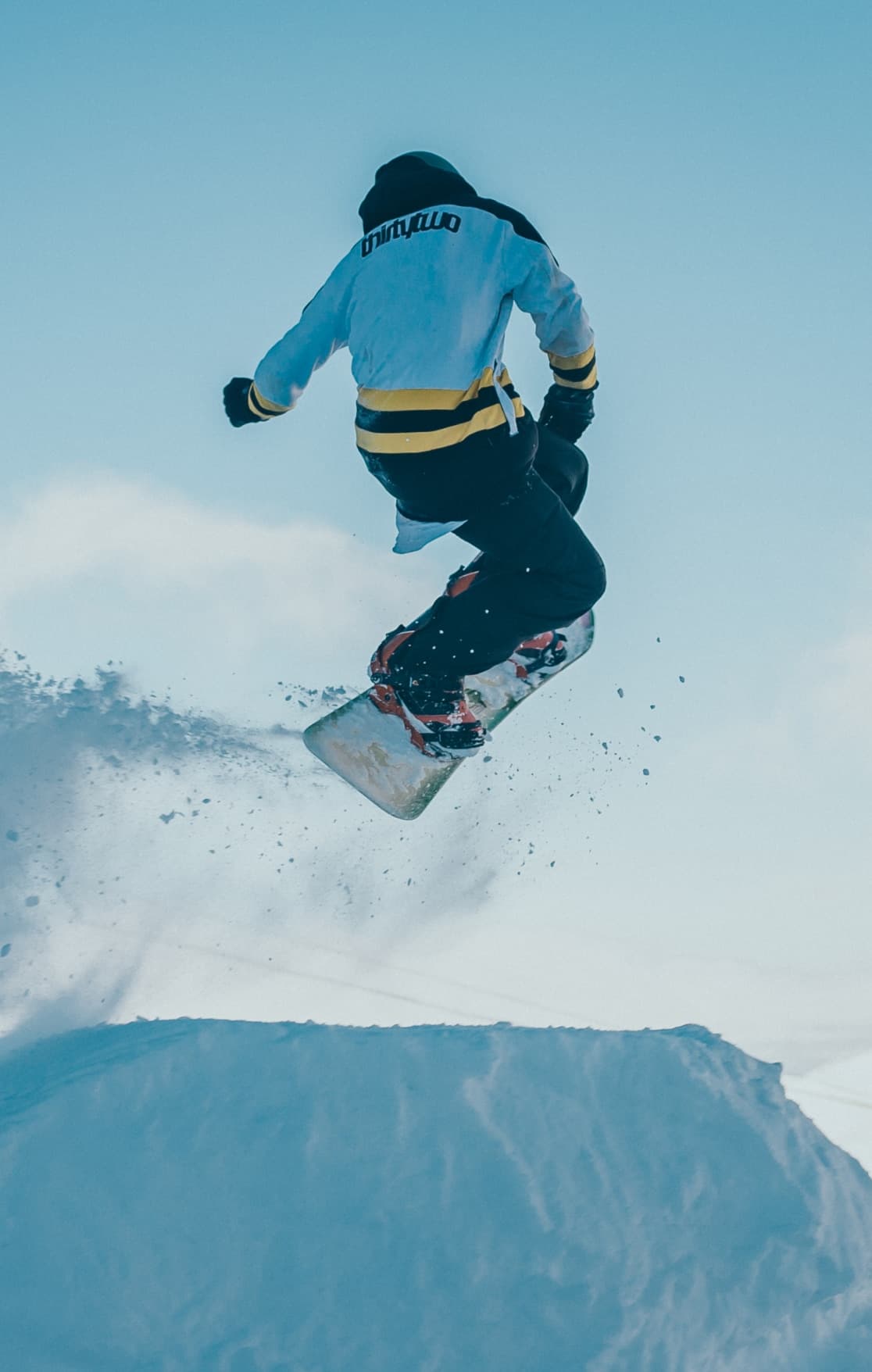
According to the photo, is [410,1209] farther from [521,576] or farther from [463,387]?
[463,387]

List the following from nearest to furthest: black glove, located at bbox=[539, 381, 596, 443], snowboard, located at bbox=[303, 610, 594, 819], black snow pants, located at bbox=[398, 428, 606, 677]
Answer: black snow pants, located at bbox=[398, 428, 606, 677] < black glove, located at bbox=[539, 381, 596, 443] < snowboard, located at bbox=[303, 610, 594, 819]

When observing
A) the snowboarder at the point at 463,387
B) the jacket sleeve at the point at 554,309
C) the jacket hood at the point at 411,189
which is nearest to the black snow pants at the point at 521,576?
the snowboarder at the point at 463,387

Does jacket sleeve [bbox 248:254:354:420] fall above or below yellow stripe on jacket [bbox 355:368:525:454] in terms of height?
above

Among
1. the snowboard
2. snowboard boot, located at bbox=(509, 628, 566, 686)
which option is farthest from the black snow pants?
snowboard boot, located at bbox=(509, 628, 566, 686)

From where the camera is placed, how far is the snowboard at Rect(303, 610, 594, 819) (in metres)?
4.86

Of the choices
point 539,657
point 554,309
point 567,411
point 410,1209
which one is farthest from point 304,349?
point 410,1209

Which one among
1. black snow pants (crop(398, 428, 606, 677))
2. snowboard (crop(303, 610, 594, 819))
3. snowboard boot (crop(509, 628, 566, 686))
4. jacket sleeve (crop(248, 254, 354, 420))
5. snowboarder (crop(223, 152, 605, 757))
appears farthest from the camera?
snowboard boot (crop(509, 628, 566, 686))

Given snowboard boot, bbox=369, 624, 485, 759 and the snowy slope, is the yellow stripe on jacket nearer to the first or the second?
snowboard boot, bbox=369, 624, 485, 759

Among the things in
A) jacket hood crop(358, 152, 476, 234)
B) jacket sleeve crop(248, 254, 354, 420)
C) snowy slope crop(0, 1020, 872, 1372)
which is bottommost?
snowy slope crop(0, 1020, 872, 1372)

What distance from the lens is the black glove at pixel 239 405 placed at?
3.80 meters

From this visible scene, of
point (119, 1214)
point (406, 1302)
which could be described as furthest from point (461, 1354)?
point (119, 1214)

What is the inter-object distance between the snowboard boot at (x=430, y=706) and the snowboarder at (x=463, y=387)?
36 centimetres

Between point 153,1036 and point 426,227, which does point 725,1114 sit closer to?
point 153,1036

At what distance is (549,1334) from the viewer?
9.21 meters
